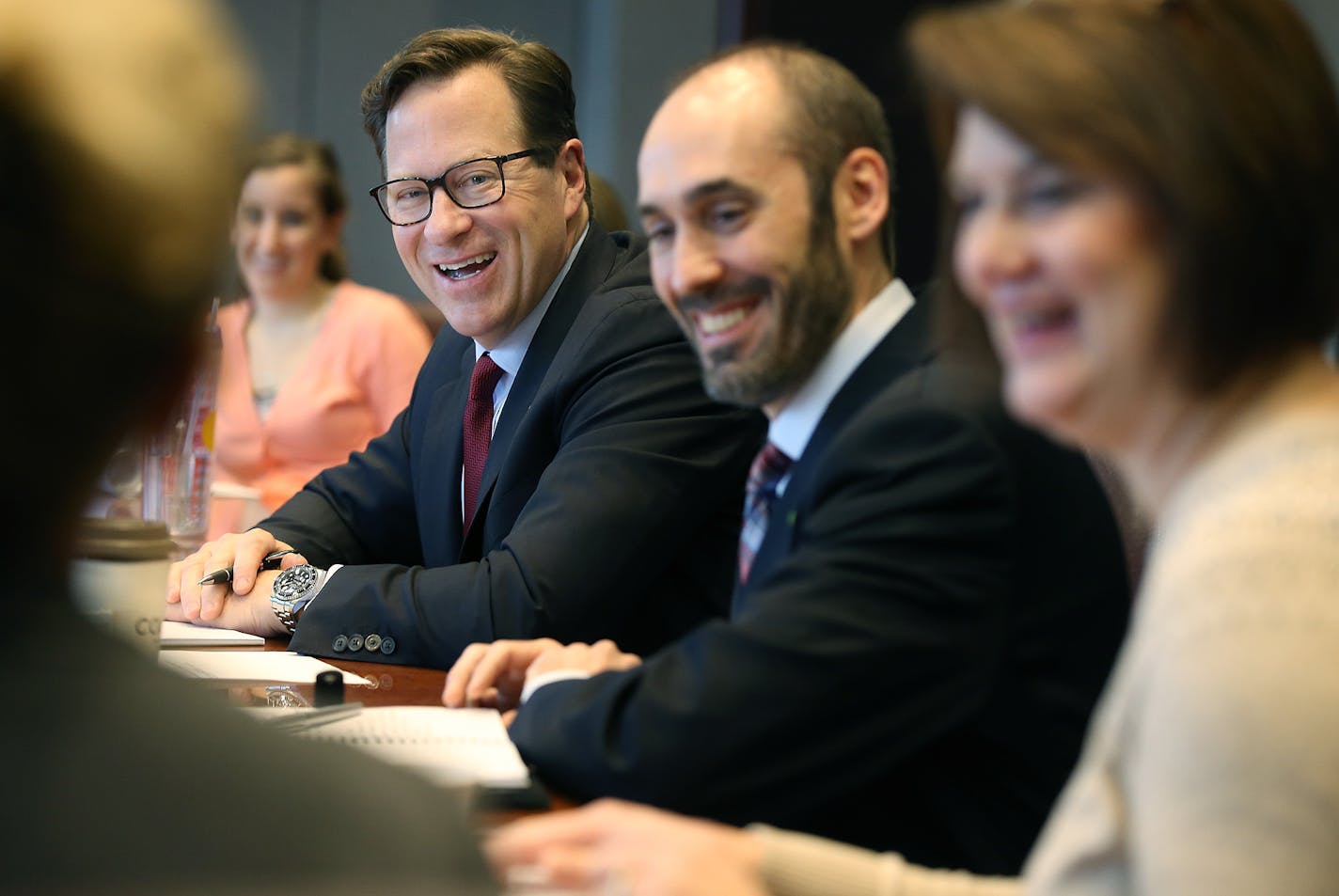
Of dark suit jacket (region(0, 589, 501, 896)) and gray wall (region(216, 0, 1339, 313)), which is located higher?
gray wall (region(216, 0, 1339, 313))

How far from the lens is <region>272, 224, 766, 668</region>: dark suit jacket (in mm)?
2148

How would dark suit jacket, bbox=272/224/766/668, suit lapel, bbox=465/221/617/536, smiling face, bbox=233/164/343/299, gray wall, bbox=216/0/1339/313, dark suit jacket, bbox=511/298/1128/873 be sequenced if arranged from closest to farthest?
dark suit jacket, bbox=511/298/1128/873 < dark suit jacket, bbox=272/224/766/668 < suit lapel, bbox=465/221/617/536 < smiling face, bbox=233/164/343/299 < gray wall, bbox=216/0/1339/313

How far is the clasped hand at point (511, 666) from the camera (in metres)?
1.72

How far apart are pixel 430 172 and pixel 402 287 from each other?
402 cm

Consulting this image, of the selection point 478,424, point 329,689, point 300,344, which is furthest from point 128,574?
point 300,344

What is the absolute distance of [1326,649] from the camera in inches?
33.9

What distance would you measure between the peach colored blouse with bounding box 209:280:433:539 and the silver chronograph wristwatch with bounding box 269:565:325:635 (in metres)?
1.93

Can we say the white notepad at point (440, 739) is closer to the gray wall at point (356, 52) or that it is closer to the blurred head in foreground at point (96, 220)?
the blurred head in foreground at point (96, 220)

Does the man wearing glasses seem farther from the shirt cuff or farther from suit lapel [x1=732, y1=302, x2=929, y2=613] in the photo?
suit lapel [x1=732, y1=302, x2=929, y2=613]

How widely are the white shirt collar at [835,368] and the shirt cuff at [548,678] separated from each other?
1.07 ft

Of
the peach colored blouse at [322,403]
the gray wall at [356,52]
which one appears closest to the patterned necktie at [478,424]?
the peach colored blouse at [322,403]

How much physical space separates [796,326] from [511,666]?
51cm

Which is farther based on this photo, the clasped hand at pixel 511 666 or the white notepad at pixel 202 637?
the white notepad at pixel 202 637

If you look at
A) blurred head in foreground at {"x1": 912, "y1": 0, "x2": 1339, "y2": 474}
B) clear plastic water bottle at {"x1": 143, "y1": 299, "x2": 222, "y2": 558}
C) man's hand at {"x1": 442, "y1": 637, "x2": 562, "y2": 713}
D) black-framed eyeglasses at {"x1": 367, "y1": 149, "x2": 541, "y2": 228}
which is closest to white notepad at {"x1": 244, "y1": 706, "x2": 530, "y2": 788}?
man's hand at {"x1": 442, "y1": 637, "x2": 562, "y2": 713}
